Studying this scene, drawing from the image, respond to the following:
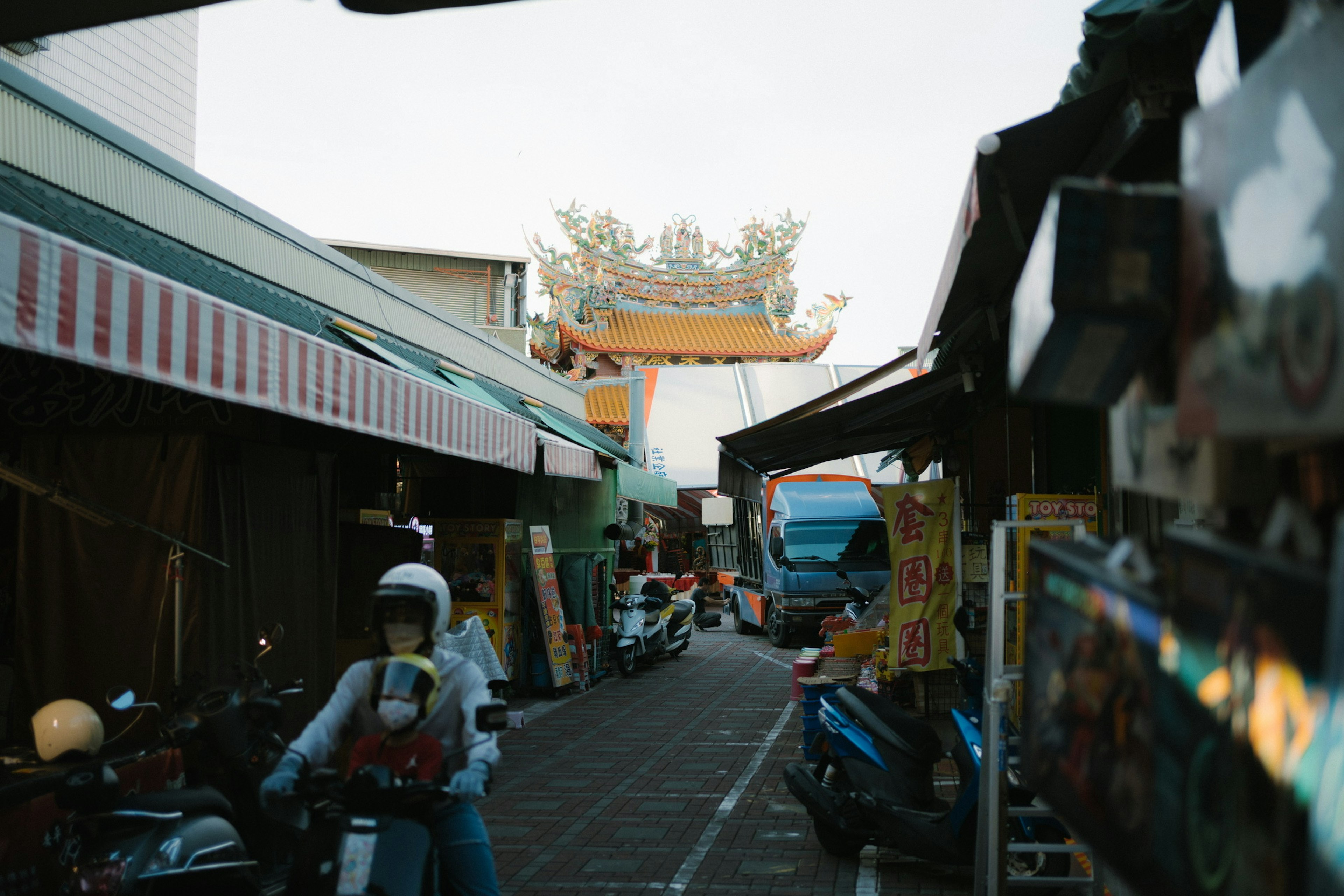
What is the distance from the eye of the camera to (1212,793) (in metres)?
1.42

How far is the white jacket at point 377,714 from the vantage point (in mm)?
3723

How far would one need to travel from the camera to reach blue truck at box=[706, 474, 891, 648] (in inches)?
695

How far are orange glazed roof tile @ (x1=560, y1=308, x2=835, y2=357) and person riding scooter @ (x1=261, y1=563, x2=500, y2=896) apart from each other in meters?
29.1

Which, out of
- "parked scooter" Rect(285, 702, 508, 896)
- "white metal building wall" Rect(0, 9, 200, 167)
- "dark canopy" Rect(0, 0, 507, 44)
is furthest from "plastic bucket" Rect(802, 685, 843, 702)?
"white metal building wall" Rect(0, 9, 200, 167)

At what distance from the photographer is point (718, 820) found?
23.5ft

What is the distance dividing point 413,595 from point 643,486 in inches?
509

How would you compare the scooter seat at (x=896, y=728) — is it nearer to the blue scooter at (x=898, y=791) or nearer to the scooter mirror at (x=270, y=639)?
the blue scooter at (x=898, y=791)

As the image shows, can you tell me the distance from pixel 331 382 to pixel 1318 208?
4.96 m

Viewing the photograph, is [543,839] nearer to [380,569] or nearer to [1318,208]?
[380,569]

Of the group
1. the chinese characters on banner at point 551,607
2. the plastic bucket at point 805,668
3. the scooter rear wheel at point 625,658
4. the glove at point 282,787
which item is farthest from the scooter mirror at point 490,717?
the scooter rear wheel at point 625,658

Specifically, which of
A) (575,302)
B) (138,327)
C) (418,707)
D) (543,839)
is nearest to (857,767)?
(543,839)

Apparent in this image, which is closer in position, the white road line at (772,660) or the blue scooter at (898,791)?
the blue scooter at (898,791)

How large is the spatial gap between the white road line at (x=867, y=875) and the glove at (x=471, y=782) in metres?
2.91

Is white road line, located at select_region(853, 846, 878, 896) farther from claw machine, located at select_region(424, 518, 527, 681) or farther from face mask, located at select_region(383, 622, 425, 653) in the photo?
claw machine, located at select_region(424, 518, 527, 681)
